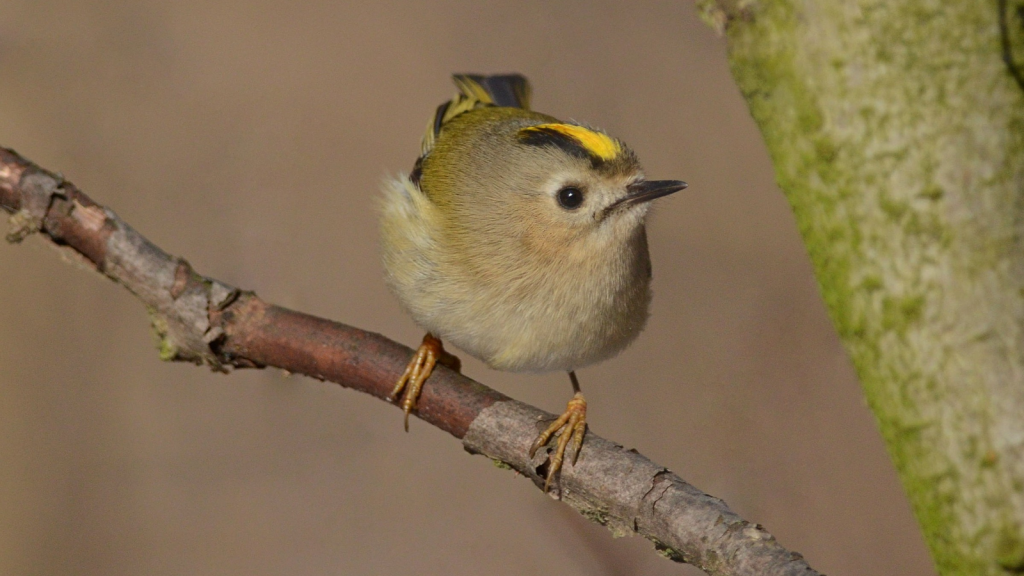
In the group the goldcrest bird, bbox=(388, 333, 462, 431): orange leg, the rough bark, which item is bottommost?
the rough bark

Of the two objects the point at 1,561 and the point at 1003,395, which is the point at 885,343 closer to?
the point at 1003,395

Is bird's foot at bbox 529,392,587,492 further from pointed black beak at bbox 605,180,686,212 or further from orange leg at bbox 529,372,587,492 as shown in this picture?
pointed black beak at bbox 605,180,686,212

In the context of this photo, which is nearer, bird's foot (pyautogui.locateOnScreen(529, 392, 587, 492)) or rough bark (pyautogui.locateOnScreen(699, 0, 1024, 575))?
rough bark (pyautogui.locateOnScreen(699, 0, 1024, 575))

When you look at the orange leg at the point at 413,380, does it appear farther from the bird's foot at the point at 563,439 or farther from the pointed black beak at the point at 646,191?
the pointed black beak at the point at 646,191

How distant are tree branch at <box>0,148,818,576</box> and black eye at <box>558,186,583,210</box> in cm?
37

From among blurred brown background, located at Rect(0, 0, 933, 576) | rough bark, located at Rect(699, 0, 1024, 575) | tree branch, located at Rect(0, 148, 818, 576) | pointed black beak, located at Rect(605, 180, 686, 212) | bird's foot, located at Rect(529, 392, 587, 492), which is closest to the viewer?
rough bark, located at Rect(699, 0, 1024, 575)

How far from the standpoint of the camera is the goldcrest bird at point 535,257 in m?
1.68

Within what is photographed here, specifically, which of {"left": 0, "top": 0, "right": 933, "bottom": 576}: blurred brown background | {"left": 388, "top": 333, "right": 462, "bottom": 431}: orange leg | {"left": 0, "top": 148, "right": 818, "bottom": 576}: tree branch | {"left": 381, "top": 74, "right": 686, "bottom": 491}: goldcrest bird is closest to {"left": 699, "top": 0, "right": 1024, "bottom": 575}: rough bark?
{"left": 0, "top": 148, "right": 818, "bottom": 576}: tree branch

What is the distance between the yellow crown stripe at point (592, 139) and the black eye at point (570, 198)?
0.08 m

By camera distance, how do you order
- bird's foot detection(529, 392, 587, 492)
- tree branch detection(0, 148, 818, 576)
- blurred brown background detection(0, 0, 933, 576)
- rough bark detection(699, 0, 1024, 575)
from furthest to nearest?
blurred brown background detection(0, 0, 933, 576) < tree branch detection(0, 148, 818, 576) < bird's foot detection(529, 392, 587, 492) < rough bark detection(699, 0, 1024, 575)

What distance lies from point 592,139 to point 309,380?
1323mm

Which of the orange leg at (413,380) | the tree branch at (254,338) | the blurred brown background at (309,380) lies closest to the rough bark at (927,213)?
the tree branch at (254,338)

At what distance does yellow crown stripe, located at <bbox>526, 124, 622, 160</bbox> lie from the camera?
1701 millimetres

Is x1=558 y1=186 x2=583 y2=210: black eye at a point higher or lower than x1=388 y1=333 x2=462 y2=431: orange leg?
higher
